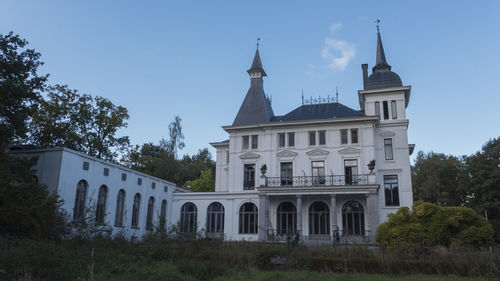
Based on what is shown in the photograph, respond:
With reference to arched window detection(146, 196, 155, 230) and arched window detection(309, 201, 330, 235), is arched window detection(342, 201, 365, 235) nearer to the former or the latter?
arched window detection(309, 201, 330, 235)

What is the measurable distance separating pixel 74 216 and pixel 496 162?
1435 inches

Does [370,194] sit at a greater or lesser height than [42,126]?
lesser

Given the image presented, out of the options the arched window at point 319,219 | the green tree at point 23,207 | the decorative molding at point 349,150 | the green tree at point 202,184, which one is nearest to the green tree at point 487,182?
the decorative molding at point 349,150

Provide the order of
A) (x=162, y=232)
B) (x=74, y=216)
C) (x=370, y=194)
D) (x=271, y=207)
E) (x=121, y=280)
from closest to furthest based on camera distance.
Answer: (x=121, y=280), (x=162, y=232), (x=74, y=216), (x=370, y=194), (x=271, y=207)

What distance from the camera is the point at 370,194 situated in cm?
2595

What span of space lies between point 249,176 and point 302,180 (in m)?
4.42

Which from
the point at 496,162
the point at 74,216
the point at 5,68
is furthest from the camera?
the point at 496,162

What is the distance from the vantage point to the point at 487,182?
36.1m

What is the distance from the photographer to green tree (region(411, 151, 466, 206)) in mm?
45344

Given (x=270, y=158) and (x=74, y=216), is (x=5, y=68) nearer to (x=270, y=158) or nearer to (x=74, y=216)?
(x=74, y=216)

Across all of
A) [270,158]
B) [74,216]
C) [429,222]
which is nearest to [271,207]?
[270,158]

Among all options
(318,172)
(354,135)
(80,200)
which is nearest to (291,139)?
(318,172)

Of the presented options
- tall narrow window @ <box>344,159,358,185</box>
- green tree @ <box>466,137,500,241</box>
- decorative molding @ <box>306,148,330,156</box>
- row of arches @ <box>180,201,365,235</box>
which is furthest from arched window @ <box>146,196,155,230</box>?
green tree @ <box>466,137,500,241</box>

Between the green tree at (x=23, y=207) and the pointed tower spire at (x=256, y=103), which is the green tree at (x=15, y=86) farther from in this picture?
the pointed tower spire at (x=256, y=103)
